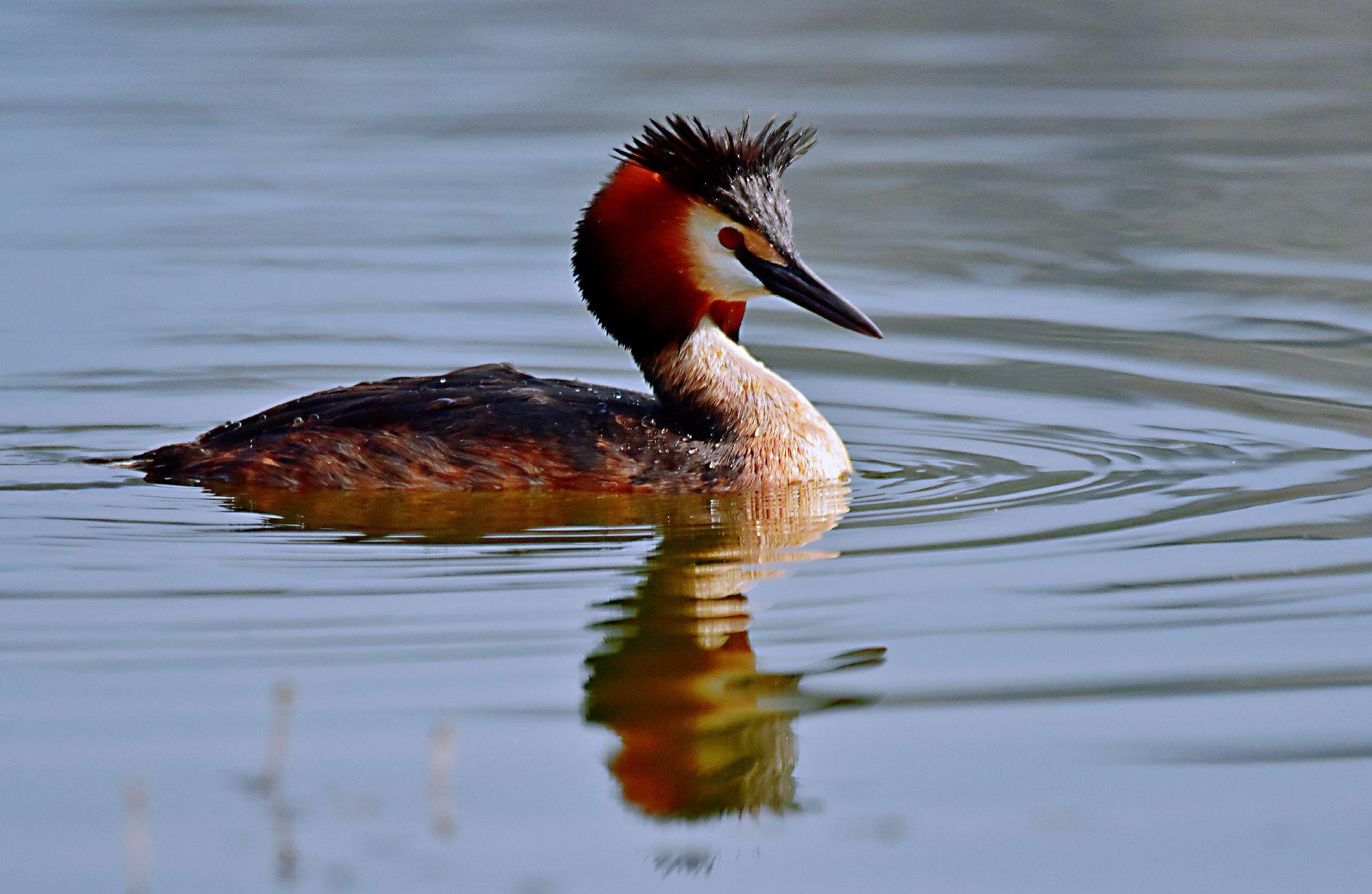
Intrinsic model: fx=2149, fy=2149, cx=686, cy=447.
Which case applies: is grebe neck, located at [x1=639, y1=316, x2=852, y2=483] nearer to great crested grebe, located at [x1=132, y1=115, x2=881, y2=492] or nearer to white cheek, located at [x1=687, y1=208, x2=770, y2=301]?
great crested grebe, located at [x1=132, y1=115, x2=881, y2=492]

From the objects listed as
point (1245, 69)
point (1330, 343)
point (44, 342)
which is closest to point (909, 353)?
point (1330, 343)

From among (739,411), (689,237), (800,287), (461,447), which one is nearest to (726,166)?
(689,237)

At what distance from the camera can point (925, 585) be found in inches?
277

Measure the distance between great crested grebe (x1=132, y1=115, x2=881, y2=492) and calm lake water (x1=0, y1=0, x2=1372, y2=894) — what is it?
17 cm

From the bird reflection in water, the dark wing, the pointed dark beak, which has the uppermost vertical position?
the pointed dark beak

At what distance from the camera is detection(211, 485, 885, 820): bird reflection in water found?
548 centimetres

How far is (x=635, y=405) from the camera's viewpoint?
28.5ft

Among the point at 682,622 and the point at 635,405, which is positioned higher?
the point at 635,405

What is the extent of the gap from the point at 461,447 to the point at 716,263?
125 centimetres

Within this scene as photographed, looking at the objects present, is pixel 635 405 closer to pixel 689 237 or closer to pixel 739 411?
pixel 739 411

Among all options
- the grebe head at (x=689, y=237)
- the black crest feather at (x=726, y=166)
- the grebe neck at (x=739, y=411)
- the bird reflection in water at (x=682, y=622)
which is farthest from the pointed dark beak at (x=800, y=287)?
the bird reflection in water at (x=682, y=622)

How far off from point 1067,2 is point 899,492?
1420cm

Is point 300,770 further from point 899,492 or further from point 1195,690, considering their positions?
point 899,492

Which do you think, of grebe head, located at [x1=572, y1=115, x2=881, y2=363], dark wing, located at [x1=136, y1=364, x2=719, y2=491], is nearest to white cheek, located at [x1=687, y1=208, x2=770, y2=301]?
grebe head, located at [x1=572, y1=115, x2=881, y2=363]
